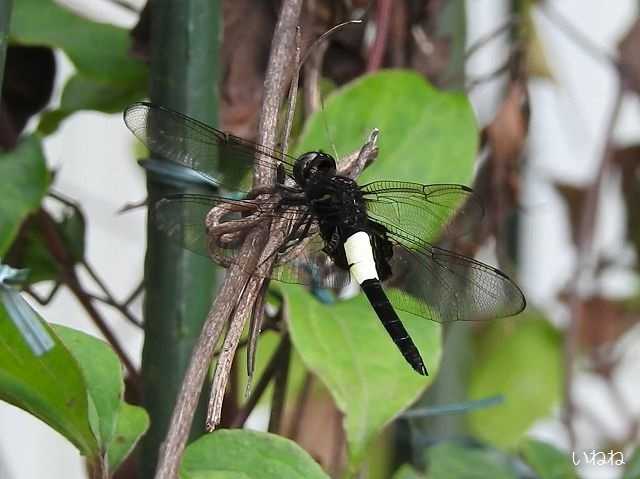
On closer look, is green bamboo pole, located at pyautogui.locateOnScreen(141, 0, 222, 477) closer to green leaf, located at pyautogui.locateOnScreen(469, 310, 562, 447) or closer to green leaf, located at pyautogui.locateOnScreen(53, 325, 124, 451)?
green leaf, located at pyautogui.locateOnScreen(53, 325, 124, 451)

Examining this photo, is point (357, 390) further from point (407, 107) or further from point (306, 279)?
point (407, 107)

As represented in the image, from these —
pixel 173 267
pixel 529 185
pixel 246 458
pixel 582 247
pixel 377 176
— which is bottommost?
pixel 246 458

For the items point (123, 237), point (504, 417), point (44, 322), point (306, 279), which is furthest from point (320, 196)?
point (123, 237)

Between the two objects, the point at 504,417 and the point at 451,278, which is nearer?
the point at 451,278

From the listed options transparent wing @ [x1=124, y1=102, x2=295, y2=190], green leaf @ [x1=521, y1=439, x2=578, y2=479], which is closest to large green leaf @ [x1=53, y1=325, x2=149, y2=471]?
transparent wing @ [x1=124, y1=102, x2=295, y2=190]

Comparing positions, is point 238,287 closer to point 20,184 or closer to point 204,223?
point 204,223

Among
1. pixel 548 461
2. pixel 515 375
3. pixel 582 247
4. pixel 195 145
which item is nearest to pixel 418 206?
pixel 195 145
